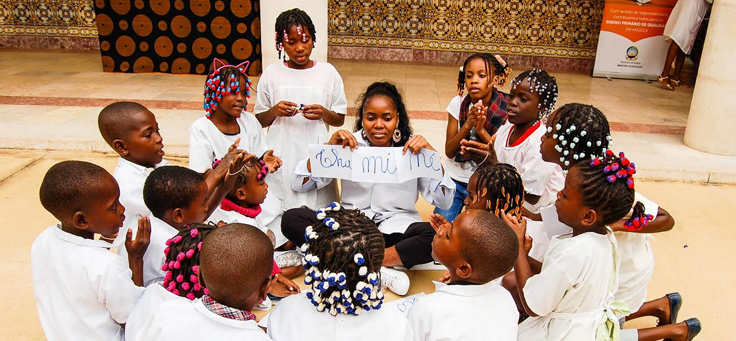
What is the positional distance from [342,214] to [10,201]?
350cm

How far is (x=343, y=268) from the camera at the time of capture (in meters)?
2.08

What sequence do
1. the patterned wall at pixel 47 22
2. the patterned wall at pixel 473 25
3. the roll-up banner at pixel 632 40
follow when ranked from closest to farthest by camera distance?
the roll-up banner at pixel 632 40 < the patterned wall at pixel 473 25 < the patterned wall at pixel 47 22

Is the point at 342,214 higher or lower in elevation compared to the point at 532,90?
lower

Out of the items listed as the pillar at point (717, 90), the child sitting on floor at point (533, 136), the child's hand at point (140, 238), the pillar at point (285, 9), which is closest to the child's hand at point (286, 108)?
the child sitting on floor at point (533, 136)

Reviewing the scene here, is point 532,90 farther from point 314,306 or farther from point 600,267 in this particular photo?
point 314,306

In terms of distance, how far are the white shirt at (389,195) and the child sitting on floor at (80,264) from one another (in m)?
1.55

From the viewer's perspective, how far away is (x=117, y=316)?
239 cm

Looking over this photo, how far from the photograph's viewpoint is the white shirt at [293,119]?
13.7ft

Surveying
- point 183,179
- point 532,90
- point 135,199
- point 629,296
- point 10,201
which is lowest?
point 10,201

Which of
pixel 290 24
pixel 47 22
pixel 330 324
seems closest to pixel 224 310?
pixel 330 324

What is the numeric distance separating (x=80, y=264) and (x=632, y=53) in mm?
9419

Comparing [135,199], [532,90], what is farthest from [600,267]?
[135,199]

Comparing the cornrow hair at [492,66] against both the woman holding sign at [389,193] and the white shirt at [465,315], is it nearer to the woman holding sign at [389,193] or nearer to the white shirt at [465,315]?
the woman holding sign at [389,193]

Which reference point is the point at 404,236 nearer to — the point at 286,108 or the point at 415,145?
the point at 415,145
